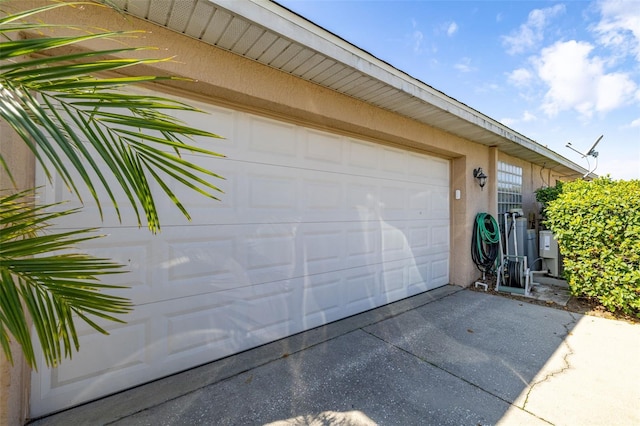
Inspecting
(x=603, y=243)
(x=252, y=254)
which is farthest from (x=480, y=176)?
(x=252, y=254)

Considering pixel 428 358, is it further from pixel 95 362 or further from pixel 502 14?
pixel 502 14

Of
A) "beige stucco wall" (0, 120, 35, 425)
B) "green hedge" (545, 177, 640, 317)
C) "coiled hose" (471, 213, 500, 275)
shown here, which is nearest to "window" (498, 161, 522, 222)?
"coiled hose" (471, 213, 500, 275)

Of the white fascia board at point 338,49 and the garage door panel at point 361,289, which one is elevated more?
the white fascia board at point 338,49

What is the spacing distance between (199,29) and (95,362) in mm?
2786

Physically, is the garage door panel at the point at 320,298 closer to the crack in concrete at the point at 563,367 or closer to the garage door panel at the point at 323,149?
the garage door panel at the point at 323,149

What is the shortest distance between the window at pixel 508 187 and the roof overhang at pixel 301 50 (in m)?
2.51

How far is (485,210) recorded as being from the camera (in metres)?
5.35

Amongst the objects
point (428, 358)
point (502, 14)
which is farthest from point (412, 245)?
point (502, 14)

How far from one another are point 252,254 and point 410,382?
1.90 metres

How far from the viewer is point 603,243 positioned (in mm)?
3809

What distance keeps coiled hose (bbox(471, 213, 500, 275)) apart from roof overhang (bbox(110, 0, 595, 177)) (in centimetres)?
203

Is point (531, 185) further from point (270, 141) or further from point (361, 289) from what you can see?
point (270, 141)

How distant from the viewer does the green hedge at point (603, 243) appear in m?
3.54

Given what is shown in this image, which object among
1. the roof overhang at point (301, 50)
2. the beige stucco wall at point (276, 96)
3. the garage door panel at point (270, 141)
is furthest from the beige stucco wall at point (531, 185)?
the garage door panel at point (270, 141)
